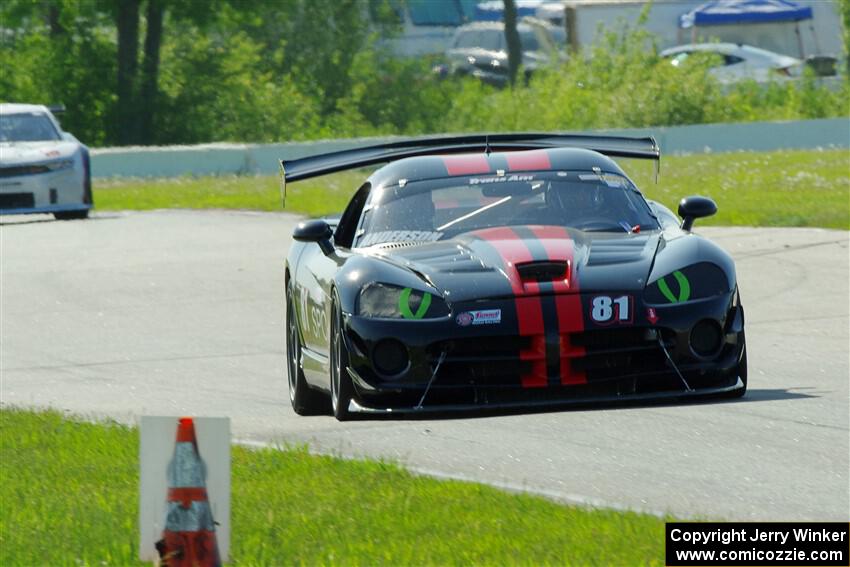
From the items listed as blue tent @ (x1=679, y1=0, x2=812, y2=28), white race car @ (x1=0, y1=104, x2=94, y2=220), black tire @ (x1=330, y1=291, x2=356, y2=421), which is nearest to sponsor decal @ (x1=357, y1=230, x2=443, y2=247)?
black tire @ (x1=330, y1=291, x2=356, y2=421)

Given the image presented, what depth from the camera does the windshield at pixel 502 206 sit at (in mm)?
9195

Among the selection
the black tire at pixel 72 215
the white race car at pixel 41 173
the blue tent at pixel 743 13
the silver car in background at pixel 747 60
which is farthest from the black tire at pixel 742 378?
the blue tent at pixel 743 13

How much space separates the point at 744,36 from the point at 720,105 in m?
17.4

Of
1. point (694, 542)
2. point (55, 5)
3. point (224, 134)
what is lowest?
point (224, 134)

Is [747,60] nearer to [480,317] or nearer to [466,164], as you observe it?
[466,164]

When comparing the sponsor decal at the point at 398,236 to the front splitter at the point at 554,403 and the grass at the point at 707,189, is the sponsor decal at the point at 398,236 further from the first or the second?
the grass at the point at 707,189

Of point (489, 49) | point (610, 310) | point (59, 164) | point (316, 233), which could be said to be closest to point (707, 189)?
point (59, 164)

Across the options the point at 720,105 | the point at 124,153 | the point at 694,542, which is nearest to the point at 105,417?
the point at 694,542

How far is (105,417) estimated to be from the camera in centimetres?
1004

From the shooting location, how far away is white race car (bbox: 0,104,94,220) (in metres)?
23.7

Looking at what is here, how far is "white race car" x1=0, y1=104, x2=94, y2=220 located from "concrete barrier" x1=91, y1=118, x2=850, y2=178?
23.8 ft

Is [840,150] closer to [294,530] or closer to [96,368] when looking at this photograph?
[96,368]

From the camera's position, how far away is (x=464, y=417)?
8.05 m

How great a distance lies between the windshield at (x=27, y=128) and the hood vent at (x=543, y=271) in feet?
56.6
